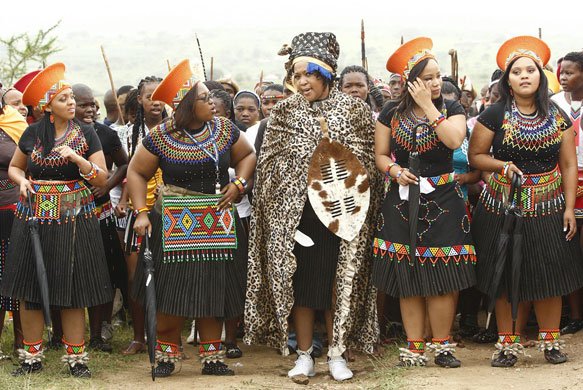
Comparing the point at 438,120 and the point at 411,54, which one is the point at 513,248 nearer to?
the point at 438,120

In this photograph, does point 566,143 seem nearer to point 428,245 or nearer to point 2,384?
point 428,245

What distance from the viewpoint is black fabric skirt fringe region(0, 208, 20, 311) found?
559cm

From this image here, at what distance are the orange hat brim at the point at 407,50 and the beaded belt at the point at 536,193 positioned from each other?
100 centimetres

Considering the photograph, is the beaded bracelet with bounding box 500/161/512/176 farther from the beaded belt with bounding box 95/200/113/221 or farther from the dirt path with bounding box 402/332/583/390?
the beaded belt with bounding box 95/200/113/221

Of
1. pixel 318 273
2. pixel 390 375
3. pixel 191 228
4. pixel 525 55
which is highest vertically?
pixel 525 55

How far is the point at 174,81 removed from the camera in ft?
16.5

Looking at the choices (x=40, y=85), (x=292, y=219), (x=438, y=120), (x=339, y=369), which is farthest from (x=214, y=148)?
(x=339, y=369)

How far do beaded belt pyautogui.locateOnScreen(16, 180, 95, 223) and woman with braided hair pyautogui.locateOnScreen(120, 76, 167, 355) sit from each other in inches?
28.1

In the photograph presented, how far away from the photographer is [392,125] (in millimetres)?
5023

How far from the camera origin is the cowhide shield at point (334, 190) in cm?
502

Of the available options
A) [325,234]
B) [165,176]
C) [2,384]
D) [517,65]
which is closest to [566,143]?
[517,65]

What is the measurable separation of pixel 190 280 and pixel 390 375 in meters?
1.51

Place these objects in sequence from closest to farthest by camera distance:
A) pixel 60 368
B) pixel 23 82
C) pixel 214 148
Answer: pixel 214 148, pixel 60 368, pixel 23 82

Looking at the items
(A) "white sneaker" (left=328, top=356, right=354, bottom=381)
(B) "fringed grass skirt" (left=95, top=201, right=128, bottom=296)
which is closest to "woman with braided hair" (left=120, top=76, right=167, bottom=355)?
(B) "fringed grass skirt" (left=95, top=201, right=128, bottom=296)
